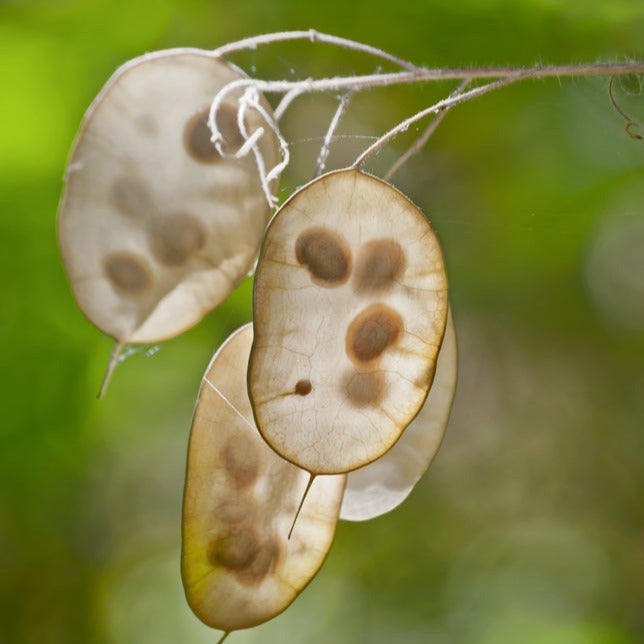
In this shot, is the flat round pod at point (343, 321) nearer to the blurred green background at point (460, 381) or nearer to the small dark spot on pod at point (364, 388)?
the small dark spot on pod at point (364, 388)

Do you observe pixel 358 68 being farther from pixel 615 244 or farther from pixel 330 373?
pixel 330 373

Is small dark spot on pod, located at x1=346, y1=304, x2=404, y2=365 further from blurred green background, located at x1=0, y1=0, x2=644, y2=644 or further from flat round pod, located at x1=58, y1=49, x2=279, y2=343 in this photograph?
blurred green background, located at x1=0, y1=0, x2=644, y2=644

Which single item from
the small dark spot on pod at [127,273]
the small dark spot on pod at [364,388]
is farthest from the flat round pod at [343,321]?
the small dark spot on pod at [127,273]

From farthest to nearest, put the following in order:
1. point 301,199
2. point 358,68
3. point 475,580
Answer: point 475,580 → point 358,68 → point 301,199

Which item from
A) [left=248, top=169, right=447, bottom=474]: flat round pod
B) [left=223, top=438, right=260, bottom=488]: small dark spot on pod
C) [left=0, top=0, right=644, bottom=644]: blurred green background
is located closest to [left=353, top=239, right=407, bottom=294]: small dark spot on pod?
[left=248, top=169, right=447, bottom=474]: flat round pod

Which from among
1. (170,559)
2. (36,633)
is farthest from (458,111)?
(36,633)
